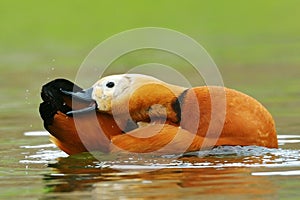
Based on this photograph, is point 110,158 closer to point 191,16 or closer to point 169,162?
point 169,162

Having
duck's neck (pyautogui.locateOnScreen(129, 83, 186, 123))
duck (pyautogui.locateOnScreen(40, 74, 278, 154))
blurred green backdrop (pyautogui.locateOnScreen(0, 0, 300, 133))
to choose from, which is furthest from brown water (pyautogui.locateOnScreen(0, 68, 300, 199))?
blurred green backdrop (pyautogui.locateOnScreen(0, 0, 300, 133))

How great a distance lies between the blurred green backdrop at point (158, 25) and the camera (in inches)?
639

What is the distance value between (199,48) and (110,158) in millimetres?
11895

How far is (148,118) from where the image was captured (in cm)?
979

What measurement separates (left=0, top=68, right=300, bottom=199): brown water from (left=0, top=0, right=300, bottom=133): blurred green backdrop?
76.3 inches

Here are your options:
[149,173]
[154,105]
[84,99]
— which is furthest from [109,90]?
[149,173]

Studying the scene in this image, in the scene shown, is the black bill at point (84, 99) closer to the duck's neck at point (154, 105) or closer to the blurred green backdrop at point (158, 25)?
the duck's neck at point (154, 105)

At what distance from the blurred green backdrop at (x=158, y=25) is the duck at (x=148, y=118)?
2.86m

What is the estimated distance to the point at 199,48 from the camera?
21453 millimetres

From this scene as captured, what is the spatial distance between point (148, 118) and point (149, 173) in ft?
2.65

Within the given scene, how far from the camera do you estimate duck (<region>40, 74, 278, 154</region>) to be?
31.5 feet

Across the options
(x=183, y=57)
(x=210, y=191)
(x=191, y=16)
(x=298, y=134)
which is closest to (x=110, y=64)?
(x=183, y=57)

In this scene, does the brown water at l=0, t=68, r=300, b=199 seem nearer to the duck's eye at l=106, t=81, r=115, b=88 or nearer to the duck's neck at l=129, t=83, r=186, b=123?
the duck's neck at l=129, t=83, r=186, b=123

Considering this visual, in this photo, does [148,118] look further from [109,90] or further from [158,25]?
[158,25]
